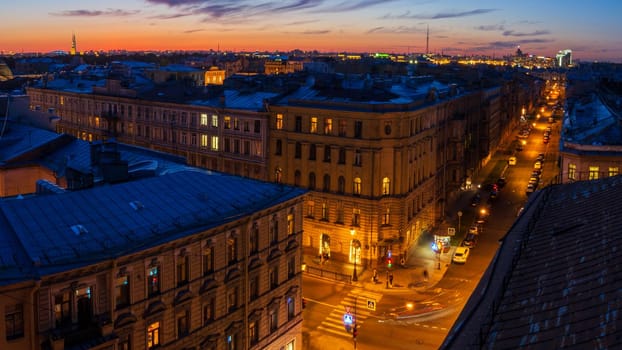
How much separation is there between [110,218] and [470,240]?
43.9 m

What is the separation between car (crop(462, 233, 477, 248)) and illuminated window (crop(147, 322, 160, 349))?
1616 inches

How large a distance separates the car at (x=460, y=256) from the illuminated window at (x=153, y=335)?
118 feet

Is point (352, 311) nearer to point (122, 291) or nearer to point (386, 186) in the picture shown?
point (386, 186)

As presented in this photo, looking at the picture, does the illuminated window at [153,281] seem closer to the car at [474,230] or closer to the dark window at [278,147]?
the dark window at [278,147]

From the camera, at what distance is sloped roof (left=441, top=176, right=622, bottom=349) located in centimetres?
1508

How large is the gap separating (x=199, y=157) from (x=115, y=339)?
50.6 meters

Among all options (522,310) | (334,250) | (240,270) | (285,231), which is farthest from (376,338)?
(522,310)

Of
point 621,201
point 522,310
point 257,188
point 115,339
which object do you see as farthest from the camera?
point 257,188

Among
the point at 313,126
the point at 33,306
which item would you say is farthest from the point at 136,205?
the point at 313,126

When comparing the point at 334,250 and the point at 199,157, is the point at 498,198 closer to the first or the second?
the point at 334,250

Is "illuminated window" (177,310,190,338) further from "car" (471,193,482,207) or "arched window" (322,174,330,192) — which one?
"car" (471,193,482,207)

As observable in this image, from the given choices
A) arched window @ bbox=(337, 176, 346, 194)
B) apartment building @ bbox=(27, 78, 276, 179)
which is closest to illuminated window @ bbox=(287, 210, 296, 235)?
arched window @ bbox=(337, 176, 346, 194)

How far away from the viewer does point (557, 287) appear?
1827cm

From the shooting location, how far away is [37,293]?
80.0ft
